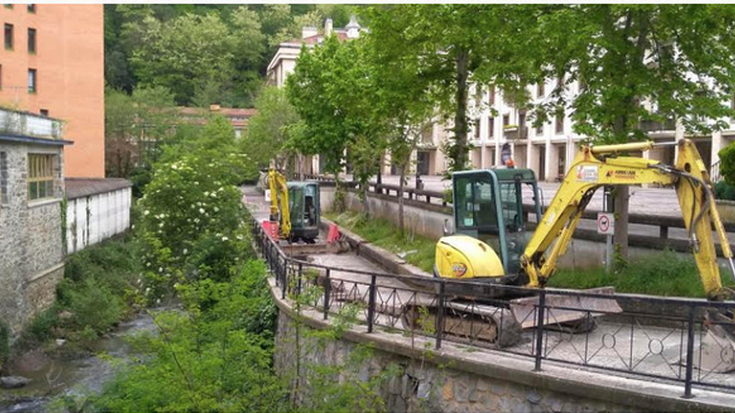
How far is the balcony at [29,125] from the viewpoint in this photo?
76.8ft

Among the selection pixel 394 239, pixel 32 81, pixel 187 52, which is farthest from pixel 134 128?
pixel 394 239

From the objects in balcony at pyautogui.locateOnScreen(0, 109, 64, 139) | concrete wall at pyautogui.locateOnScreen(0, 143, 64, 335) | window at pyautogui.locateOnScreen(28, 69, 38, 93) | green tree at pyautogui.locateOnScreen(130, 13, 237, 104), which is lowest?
concrete wall at pyautogui.locateOnScreen(0, 143, 64, 335)

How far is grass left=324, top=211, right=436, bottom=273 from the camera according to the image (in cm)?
2006

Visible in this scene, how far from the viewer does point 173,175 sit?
2450cm

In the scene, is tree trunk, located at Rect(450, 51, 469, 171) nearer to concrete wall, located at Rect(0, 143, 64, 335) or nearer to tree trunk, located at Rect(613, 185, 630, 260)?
tree trunk, located at Rect(613, 185, 630, 260)

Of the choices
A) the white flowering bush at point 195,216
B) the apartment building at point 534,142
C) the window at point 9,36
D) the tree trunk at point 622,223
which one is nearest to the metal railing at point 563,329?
the tree trunk at point 622,223

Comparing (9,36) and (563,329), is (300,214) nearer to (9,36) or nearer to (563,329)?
(563,329)

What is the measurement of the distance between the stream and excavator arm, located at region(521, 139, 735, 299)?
37.6 ft

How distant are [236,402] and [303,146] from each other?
27604 millimetres

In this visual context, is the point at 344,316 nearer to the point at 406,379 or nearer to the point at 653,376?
the point at 406,379

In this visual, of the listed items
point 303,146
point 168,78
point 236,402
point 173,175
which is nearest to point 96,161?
point 303,146

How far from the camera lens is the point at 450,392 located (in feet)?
29.9

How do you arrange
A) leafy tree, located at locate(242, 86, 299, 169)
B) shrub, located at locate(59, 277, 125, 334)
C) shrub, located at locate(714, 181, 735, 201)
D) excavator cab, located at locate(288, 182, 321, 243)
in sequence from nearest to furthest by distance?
shrub, located at locate(714, 181, 735, 201)
shrub, located at locate(59, 277, 125, 334)
excavator cab, located at locate(288, 182, 321, 243)
leafy tree, located at locate(242, 86, 299, 169)

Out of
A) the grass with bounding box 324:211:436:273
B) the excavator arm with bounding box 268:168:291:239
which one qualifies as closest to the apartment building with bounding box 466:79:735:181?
the grass with bounding box 324:211:436:273
